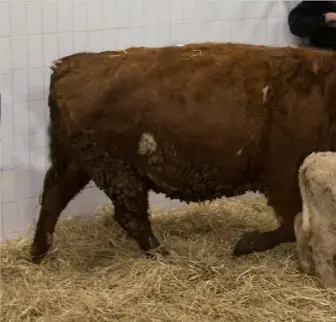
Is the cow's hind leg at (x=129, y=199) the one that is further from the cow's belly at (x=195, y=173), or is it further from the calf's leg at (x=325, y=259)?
the calf's leg at (x=325, y=259)

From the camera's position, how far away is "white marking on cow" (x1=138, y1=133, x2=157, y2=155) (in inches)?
156

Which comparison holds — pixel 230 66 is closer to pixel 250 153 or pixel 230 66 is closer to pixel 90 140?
pixel 250 153

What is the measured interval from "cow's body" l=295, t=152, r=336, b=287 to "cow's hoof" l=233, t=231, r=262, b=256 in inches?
13.1

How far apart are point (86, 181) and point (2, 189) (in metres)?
0.59

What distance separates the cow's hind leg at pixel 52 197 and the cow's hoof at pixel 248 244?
2.87 ft

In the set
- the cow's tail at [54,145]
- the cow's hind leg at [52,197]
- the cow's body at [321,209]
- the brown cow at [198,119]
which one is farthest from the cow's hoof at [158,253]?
the cow's body at [321,209]

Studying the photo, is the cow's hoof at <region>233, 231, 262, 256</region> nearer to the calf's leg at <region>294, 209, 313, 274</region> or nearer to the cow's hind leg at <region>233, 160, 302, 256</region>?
the cow's hind leg at <region>233, 160, 302, 256</region>

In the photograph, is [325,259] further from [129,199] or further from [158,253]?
[129,199]

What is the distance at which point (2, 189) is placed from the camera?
15.1ft

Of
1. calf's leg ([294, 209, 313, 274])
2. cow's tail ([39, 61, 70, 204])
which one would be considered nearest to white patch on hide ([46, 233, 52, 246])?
cow's tail ([39, 61, 70, 204])

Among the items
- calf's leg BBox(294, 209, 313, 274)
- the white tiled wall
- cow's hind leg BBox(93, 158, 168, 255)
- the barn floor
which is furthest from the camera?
the white tiled wall

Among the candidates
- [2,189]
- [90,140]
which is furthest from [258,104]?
[2,189]

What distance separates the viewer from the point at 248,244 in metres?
4.13

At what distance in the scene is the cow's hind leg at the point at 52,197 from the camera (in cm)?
424
